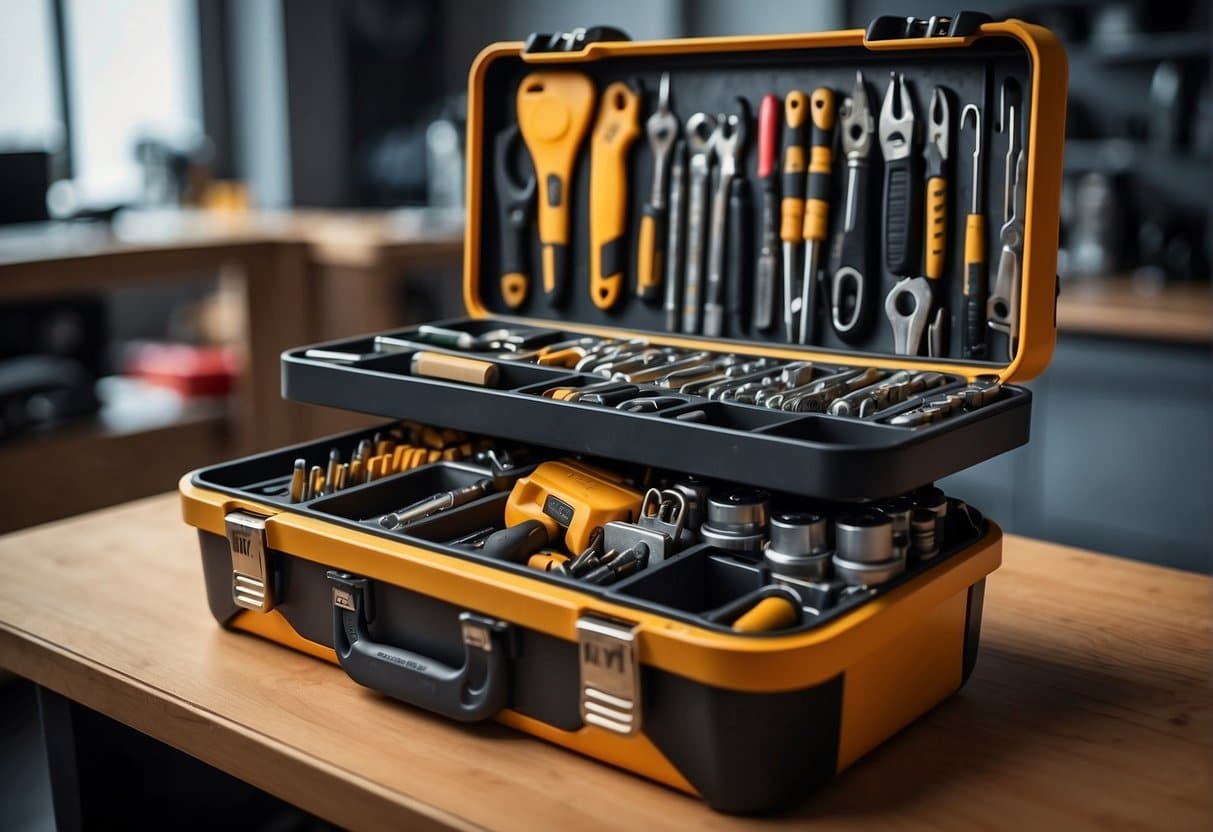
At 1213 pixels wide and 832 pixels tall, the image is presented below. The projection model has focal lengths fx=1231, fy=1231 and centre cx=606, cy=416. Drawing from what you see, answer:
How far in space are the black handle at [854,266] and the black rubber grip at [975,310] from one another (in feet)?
0.33

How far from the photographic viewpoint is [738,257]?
3.90 ft

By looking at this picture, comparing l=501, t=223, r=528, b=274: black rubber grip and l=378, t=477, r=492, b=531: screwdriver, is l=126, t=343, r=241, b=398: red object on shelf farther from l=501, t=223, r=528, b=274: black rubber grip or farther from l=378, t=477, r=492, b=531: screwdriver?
l=378, t=477, r=492, b=531: screwdriver

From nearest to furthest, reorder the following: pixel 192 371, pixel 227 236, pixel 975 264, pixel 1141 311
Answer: pixel 975 264
pixel 1141 311
pixel 227 236
pixel 192 371

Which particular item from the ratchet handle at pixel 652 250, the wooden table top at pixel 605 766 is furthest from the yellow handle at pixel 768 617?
the ratchet handle at pixel 652 250

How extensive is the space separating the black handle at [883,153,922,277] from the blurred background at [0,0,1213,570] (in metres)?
1.52

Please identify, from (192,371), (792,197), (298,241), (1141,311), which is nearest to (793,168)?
(792,197)

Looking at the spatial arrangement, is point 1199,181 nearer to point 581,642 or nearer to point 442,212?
point 442,212

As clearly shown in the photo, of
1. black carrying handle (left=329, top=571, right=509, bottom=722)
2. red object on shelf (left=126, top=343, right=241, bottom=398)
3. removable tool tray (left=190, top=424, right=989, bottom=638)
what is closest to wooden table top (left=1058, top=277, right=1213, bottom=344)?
removable tool tray (left=190, top=424, right=989, bottom=638)

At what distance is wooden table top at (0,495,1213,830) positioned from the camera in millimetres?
745

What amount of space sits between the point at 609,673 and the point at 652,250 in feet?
1.93

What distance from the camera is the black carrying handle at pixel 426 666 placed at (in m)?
0.80

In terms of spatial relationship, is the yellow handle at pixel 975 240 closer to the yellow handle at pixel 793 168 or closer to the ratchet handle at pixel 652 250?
the yellow handle at pixel 793 168

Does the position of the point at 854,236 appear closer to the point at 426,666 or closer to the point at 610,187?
A: the point at 610,187

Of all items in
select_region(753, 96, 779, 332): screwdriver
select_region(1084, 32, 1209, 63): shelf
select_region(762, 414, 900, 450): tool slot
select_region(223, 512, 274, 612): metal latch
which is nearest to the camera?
select_region(762, 414, 900, 450): tool slot
